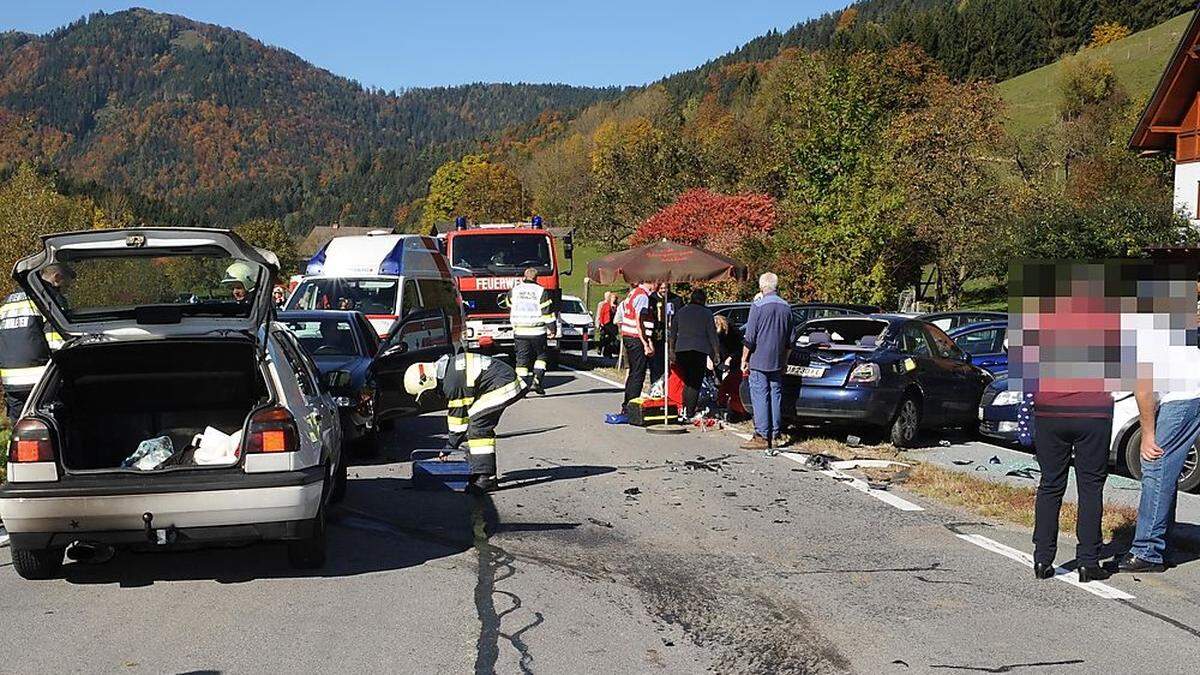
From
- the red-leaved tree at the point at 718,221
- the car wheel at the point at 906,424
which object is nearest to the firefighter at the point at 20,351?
the car wheel at the point at 906,424

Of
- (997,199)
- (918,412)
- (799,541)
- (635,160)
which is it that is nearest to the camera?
(799,541)

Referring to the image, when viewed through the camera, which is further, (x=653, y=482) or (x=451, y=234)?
(x=451, y=234)

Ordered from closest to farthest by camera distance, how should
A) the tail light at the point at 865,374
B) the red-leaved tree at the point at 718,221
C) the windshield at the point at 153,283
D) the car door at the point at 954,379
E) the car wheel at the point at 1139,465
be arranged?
the windshield at the point at 153,283 → the car wheel at the point at 1139,465 → the tail light at the point at 865,374 → the car door at the point at 954,379 → the red-leaved tree at the point at 718,221

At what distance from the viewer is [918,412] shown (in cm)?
1325

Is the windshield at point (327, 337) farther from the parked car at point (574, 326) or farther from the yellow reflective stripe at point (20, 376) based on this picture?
the parked car at point (574, 326)

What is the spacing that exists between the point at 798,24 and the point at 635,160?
279 ft

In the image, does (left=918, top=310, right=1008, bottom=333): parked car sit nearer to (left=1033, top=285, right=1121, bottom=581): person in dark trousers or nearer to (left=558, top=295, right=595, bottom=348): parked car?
(left=558, top=295, right=595, bottom=348): parked car

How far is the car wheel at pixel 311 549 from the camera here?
275 inches

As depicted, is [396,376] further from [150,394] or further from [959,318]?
[959,318]

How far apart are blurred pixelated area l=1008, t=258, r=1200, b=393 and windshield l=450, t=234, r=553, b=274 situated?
17484 millimetres

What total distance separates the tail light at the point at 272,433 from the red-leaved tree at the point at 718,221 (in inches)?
1447

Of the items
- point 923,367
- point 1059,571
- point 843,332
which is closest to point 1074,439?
point 1059,571

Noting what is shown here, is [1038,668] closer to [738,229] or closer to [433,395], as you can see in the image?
[433,395]

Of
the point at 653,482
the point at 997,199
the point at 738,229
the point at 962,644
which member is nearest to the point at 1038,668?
the point at 962,644
